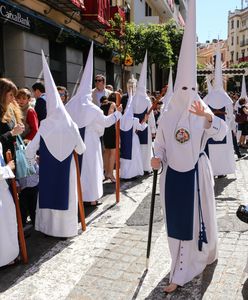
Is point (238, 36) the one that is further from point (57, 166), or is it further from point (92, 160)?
point (57, 166)

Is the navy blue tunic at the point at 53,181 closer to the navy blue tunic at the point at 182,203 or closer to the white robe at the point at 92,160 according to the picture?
the white robe at the point at 92,160

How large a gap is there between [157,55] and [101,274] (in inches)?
648

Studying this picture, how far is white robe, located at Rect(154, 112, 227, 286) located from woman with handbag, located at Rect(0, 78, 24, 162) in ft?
5.41

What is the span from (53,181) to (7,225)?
1.02 metres

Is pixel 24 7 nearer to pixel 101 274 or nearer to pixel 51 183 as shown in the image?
pixel 51 183

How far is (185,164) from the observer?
3.73m

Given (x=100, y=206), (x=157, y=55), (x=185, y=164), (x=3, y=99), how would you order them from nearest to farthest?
(x=185, y=164), (x=3, y=99), (x=100, y=206), (x=157, y=55)

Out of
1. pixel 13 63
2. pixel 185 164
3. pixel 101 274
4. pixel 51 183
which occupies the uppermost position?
pixel 13 63

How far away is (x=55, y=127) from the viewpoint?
5031 millimetres

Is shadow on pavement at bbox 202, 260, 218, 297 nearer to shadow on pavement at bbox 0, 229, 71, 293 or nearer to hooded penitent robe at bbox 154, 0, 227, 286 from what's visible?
hooded penitent robe at bbox 154, 0, 227, 286

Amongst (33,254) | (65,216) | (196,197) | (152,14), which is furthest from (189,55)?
(152,14)

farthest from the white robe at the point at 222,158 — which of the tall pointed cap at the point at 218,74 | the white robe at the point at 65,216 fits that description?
the white robe at the point at 65,216

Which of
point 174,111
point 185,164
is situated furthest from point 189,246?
point 174,111

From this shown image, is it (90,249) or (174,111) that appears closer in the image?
(174,111)
